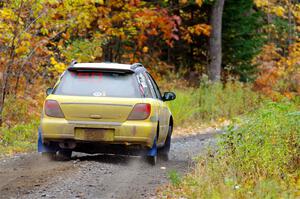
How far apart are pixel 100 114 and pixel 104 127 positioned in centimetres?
21

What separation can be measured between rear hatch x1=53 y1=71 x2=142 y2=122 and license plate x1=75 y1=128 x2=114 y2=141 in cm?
17

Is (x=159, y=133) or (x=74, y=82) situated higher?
(x=74, y=82)

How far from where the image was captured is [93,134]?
12070 millimetres

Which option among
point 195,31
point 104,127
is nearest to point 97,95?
point 104,127

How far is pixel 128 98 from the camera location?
1224cm

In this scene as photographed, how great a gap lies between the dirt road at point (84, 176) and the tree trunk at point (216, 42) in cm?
1473

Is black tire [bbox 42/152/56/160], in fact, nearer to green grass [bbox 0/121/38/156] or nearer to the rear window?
the rear window

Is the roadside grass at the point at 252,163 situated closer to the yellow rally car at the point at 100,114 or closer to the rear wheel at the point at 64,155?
the yellow rally car at the point at 100,114

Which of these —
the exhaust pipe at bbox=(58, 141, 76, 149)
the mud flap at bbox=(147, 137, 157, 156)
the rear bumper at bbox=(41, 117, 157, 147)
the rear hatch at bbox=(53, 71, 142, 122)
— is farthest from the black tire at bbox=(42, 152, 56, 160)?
the mud flap at bbox=(147, 137, 157, 156)

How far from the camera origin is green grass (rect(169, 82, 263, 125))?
75.7 ft

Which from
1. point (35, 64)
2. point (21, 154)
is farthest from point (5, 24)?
point (21, 154)

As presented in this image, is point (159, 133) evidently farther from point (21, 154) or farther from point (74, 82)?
point (21, 154)

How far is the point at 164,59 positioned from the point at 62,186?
880 inches

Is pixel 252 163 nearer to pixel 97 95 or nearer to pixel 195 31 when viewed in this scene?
pixel 97 95
